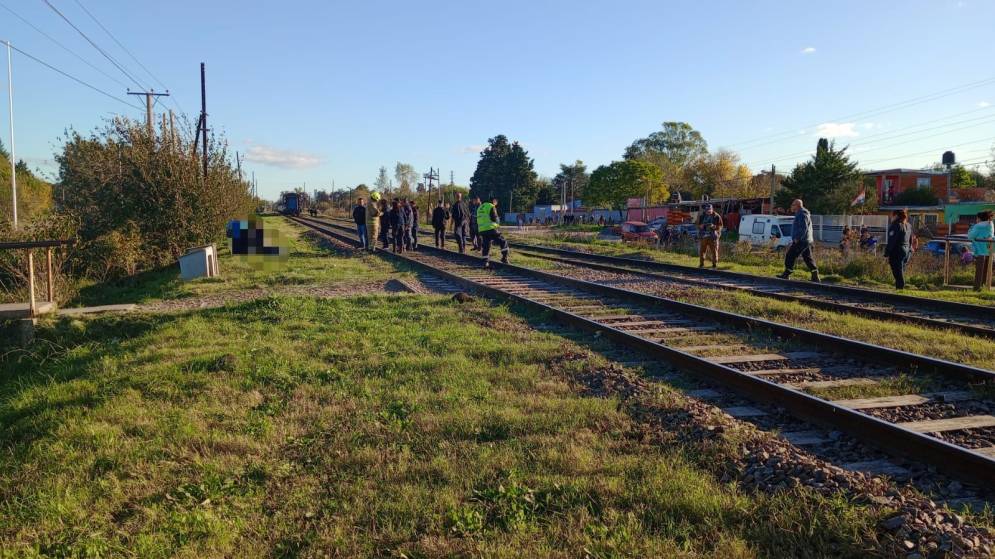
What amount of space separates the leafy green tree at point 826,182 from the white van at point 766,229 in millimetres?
19063

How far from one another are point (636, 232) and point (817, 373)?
31.1 metres

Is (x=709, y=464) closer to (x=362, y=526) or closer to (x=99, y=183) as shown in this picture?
(x=362, y=526)

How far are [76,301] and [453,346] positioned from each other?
35.7 feet

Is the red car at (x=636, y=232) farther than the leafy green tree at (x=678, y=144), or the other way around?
the leafy green tree at (x=678, y=144)

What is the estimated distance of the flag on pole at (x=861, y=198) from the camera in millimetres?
41375

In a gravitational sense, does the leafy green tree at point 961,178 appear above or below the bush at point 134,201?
above

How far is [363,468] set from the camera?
374 centimetres

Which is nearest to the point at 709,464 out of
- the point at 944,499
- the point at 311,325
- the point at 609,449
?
the point at 609,449

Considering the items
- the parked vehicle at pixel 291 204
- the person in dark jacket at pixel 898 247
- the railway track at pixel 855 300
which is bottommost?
the railway track at pixel 855 300

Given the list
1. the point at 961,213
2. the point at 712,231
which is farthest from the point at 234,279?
the point at 961,213

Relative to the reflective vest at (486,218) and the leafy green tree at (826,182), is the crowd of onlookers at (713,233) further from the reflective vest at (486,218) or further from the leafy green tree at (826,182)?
the leafy green tree at (826,182)

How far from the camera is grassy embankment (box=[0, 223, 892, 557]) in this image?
2.99 meters

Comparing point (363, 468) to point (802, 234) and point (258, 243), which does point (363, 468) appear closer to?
point (258, 243)

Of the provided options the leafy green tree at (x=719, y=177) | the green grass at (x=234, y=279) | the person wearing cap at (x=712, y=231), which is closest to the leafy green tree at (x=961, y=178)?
the leafy green tree at (x=719, y=177)
